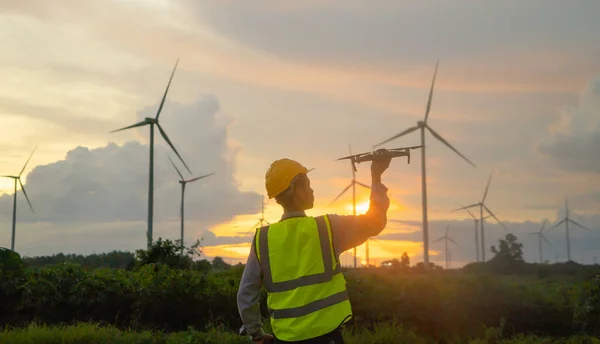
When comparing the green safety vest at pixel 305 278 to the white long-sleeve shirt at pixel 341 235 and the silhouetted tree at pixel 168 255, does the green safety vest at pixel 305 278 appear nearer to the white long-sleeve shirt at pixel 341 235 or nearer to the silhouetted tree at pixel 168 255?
the white long-sleeve shirt at pixel 341 235

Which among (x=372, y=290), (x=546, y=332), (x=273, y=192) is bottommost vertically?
(x=546, y=332)

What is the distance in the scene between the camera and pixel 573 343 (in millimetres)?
11219

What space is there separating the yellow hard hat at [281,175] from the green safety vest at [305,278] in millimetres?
259

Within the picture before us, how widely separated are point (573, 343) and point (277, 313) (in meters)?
8.28

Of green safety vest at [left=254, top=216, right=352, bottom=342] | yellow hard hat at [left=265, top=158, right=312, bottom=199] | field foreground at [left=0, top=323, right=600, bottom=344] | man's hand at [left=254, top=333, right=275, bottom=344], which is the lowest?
field foreground at [left=0, top=323, right=600, bottom=344]

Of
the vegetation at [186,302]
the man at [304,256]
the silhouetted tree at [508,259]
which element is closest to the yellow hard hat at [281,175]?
the man at [304,256]

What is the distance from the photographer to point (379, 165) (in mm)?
4875

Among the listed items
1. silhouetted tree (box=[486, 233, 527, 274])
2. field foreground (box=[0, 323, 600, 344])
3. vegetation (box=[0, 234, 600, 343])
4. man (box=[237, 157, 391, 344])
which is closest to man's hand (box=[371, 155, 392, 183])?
man (box=[237, 157, 391, 344])

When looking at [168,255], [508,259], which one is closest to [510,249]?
[508,259]

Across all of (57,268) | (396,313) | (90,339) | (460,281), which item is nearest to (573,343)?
Answer: (396,313)

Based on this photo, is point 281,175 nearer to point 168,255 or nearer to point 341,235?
point 341,235

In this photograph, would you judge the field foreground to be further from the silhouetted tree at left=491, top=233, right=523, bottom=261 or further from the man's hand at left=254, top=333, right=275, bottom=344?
the silhouetted tree at left=491, top=233, right=523, bottom=261

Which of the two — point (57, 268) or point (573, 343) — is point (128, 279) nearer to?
point (57, 268)

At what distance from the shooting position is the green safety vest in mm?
4559
